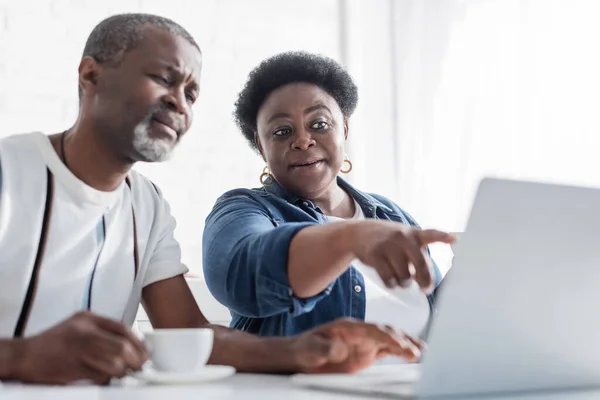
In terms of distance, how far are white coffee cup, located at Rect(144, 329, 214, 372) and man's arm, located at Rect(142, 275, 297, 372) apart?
150 mm

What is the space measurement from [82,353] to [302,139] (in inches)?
37.3

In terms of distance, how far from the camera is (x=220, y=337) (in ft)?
3.75

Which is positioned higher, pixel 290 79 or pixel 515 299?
pixel 290 79

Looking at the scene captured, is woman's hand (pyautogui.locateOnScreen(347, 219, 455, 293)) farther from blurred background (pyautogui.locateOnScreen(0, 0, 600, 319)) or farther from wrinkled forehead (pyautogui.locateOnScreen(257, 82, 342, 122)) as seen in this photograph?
blurred background (pyautogui.locateOnScreen(0, 0, 600, 319))

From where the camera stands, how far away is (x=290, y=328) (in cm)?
152

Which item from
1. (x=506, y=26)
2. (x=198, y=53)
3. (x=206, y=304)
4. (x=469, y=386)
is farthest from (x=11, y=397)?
(x=506, y=26)

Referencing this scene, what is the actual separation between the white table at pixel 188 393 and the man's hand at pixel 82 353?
0.06ft

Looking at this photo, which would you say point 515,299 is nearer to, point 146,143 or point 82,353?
point 82,353

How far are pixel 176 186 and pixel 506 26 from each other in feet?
4.45

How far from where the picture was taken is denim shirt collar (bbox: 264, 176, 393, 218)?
1722 mm

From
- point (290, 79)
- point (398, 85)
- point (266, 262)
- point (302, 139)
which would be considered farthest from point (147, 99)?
point (398, 85)

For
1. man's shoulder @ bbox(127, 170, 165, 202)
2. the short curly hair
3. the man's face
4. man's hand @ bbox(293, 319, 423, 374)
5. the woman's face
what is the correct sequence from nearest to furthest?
1. man's hand @ bbox(293, 319, 423, 374)
2. the man's face
3. man's shoulder @ bbox(127, 170, 165, 202)
4. the woman's face
5. the short curly hair

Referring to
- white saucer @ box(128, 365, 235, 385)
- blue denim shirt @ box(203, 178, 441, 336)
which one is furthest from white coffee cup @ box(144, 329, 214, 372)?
blue denim shirt @ box(203, 178, 441, 336)

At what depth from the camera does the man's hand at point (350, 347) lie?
958mm
